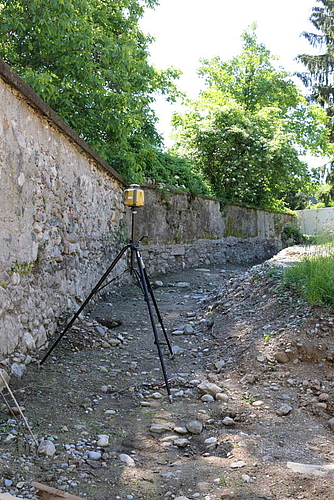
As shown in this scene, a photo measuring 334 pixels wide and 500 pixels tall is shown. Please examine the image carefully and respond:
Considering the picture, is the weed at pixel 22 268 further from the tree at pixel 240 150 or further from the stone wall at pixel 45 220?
the tree at pixel 240 150

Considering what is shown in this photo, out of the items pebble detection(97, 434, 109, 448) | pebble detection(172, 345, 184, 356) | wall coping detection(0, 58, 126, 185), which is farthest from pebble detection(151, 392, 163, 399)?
wall coping detection(0, 58, 126, 185)

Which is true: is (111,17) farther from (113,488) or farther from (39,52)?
(113,488)

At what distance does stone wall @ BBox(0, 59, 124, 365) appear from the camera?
346cm

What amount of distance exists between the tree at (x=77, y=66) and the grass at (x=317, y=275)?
372 centimetres

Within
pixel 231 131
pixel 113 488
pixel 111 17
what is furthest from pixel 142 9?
pixel 113 488

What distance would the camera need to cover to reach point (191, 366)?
13.6 ft

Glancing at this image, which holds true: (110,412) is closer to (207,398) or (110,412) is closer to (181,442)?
(181,442)

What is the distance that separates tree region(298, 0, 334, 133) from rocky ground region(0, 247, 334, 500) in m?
17.5

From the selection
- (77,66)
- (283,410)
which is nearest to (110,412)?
(283,410)

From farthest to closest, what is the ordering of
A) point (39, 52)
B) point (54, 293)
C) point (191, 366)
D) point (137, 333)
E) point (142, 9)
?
point (142, 9) → point (39, 52) → point (137, 333) → point (54, 293) → point (191, 366)

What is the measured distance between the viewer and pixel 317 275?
4.49 meters

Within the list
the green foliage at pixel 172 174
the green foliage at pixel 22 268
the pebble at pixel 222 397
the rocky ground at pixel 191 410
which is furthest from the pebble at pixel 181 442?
the green foliage at pixel 172 174

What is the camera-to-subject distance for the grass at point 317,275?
4.32 metres

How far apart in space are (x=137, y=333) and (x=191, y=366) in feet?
3.68
